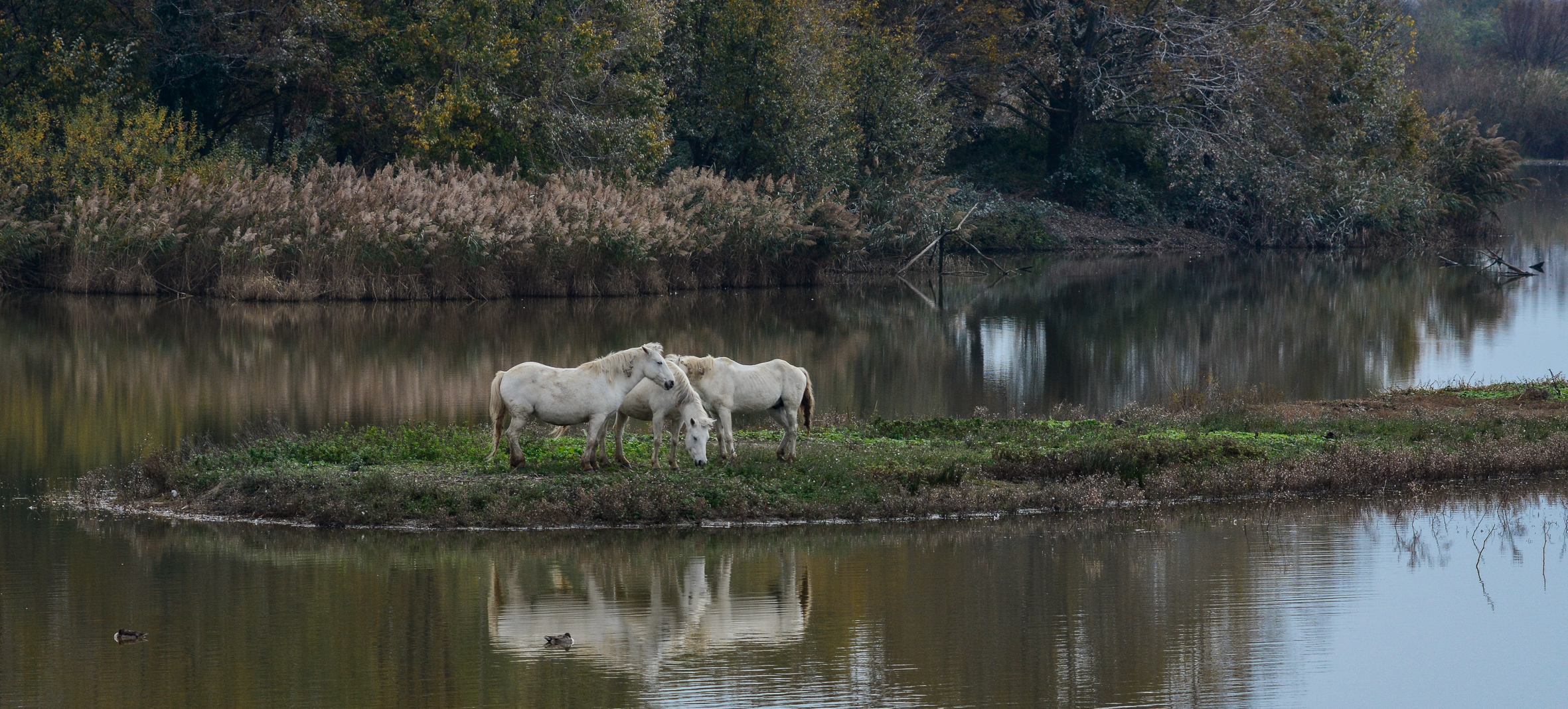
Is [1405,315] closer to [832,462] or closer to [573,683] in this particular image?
[832,462]

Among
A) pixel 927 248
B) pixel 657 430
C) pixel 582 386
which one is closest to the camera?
pixel 582 386

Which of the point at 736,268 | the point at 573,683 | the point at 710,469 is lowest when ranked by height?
the point at 573,683

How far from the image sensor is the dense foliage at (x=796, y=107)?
4047cm

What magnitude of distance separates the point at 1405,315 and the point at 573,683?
31.5 meters

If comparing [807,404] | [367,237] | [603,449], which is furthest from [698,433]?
[367,237]

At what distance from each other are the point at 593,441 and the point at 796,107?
31.1 metres

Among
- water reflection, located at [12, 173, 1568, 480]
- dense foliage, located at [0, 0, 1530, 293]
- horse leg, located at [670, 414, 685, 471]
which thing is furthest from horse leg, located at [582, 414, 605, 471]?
dense foliage, located at [0, 0, 1530, 293]

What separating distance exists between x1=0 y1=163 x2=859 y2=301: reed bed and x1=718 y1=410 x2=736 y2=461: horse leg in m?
21.3

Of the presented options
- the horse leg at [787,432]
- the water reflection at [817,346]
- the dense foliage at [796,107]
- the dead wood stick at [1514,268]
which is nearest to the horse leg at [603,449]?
the horse leg at [787,432]

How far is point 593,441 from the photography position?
15.7 m

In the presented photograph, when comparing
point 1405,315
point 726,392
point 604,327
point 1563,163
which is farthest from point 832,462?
point 1563,163

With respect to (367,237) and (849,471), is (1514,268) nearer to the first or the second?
(367,237)

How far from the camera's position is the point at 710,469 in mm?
15969

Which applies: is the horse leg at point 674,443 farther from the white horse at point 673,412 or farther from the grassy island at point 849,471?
the grassy island at point 849,471
